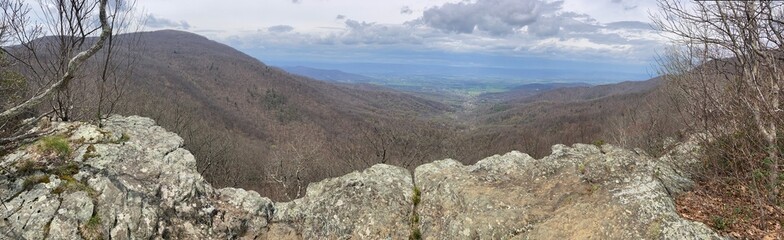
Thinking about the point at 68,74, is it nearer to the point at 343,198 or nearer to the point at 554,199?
the point at 343,198

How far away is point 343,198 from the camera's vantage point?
10070mm

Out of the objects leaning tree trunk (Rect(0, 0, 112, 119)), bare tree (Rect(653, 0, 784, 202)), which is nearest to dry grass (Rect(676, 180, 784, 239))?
bare tree (Rect(653, 0, 784, 202))

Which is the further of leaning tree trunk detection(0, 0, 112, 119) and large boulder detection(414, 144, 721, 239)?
large boulder detection(414, 144, 721, 239)

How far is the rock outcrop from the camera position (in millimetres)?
8016

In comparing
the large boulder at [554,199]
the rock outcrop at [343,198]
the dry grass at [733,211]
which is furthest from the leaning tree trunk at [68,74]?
the dry grass at [733,211]

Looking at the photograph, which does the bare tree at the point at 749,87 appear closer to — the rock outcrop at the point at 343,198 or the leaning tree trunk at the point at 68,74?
the rock outcrop at the point at 343,198

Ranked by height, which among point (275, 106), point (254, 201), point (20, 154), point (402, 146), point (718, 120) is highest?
point (718, 120)

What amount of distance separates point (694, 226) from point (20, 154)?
14.5 metres

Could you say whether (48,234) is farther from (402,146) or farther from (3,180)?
(402,146)

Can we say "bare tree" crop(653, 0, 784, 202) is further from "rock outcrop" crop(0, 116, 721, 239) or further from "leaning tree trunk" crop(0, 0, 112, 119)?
"leaning tree trunk" crop(0, 0, 112, 119)

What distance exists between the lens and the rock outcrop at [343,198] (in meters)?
8.02

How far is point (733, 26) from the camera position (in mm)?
8156

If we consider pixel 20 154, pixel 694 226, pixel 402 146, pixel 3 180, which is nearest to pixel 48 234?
pixel 3 180

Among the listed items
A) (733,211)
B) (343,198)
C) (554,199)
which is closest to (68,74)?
(343,198)
